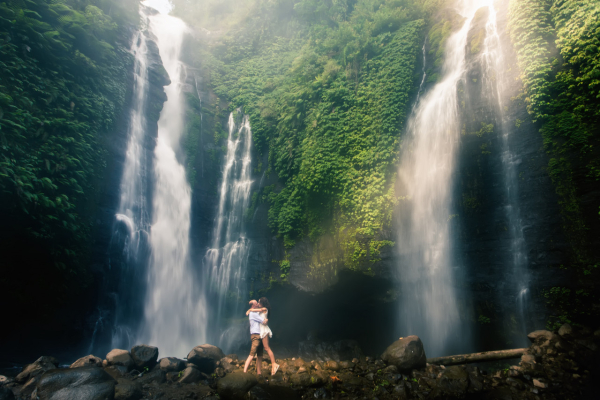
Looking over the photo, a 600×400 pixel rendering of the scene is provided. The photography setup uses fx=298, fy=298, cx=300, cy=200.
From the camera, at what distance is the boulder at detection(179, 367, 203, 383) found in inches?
270

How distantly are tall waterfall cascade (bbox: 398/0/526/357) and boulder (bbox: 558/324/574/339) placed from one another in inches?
86.0

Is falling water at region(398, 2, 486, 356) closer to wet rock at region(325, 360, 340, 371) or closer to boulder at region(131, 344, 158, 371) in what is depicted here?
wet rock at region(325, 360, 340, 371)

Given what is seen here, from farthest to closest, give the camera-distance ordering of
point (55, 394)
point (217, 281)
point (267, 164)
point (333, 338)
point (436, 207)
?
point (267, 164) → point (217, 281) → point (333, 338) → point (436, 207) → point (55, 394)

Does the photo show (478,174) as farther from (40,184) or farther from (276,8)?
(276,8)

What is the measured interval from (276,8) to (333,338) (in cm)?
2037

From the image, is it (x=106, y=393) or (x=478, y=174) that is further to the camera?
(x=478, y=174)

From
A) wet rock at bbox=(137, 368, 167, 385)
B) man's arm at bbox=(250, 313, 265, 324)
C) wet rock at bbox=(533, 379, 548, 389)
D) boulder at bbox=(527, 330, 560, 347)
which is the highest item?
man's arm at bbox=(250, 313, 265, 324)

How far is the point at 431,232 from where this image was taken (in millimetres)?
9219

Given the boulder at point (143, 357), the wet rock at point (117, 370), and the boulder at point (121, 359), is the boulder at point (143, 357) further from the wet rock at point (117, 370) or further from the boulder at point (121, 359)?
the wet rock at point (117, 370)

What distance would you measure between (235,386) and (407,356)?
3852mm

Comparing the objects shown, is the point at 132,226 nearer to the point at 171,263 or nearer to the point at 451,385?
the point at 171,263

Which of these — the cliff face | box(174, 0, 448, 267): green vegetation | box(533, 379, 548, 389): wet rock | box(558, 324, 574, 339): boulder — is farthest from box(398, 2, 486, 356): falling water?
box(533, 379, 548, 389): wet rock

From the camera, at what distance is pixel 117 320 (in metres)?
10.8

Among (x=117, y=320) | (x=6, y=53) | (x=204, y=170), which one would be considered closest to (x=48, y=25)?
(x=6, y=53)
